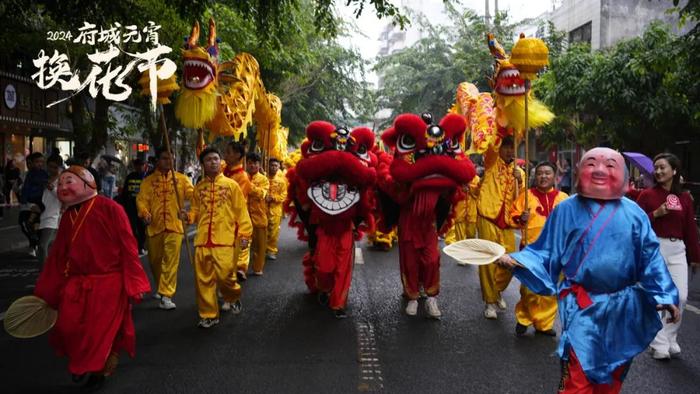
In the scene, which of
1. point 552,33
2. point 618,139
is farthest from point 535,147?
point 618,139

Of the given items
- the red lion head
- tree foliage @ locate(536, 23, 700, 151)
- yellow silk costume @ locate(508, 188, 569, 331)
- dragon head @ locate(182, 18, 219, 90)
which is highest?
tree foliage @ locate(536, 23, 700, 151)

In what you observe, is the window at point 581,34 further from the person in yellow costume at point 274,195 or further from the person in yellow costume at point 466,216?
the person in yellow costume at point 274,195

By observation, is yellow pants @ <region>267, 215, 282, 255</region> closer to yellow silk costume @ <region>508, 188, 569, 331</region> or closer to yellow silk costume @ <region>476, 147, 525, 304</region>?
yellow silk costume @ <region>476, 147, 525, 304</region>

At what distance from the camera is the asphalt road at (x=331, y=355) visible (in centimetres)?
494

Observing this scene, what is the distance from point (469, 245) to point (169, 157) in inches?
169

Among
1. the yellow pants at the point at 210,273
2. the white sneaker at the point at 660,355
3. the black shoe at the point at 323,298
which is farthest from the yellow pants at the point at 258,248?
the white sneaker at the point at 660,355

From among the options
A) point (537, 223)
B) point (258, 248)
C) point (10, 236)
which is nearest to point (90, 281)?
point (537, 223)

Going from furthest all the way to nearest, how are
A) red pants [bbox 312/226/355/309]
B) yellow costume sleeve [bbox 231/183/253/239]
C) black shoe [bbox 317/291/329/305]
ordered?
black shoe [bbox 317/291/329/305], red pants [bbox 312/226/355/309], yellow costume sleeve [bbox 231/183/253/239]

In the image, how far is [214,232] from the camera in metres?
6.71

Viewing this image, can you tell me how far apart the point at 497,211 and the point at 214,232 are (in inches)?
111

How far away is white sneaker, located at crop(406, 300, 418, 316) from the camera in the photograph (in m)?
7.27

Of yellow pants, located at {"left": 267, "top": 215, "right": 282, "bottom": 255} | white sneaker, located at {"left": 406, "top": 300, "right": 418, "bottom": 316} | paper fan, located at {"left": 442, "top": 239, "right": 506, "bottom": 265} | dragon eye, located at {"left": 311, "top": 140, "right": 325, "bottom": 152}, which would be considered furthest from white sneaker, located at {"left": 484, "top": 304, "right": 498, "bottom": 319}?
yellow pants, located at {"left": 267, "top": 215, "right": 282, "bottom": 255}

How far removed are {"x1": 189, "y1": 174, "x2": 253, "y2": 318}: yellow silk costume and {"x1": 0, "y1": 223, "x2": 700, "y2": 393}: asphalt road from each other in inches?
14.6

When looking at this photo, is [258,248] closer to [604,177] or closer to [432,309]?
[432,309]
